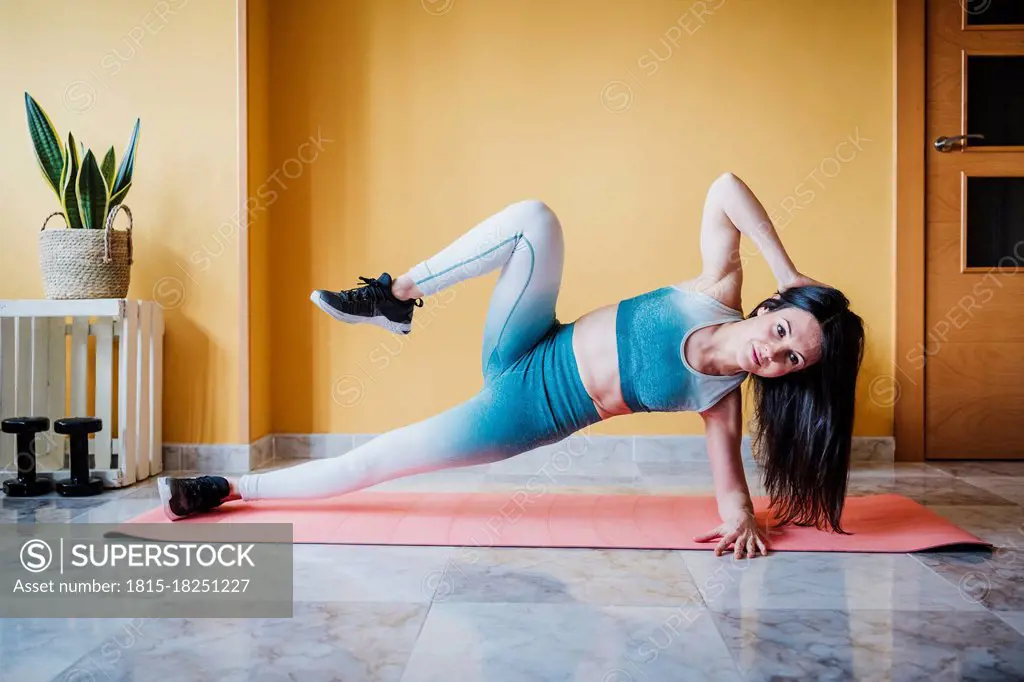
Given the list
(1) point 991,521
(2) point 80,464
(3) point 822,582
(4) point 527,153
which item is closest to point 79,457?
(2) point 80,464

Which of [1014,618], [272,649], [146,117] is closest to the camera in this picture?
[272,649]

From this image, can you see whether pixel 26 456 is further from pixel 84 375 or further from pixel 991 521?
pixel 991 521

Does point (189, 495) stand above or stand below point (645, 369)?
below

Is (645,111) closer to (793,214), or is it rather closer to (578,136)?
(578,136)

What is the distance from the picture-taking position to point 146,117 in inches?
118

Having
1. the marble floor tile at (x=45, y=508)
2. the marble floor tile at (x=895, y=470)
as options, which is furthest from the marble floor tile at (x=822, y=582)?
the marble floor tile at (x=45, y=508)

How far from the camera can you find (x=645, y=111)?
3.21m

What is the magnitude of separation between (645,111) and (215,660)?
263 cm

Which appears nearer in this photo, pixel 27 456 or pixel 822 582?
pixel 822 582

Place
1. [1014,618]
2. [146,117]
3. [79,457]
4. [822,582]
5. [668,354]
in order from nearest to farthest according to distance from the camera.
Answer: [1014,618] → [822,582] → [668,354] → [79,457] → [146,117]

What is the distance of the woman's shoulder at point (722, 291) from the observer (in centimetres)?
200

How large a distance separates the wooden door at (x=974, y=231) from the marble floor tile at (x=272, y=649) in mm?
2630

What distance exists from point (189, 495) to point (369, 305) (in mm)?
727

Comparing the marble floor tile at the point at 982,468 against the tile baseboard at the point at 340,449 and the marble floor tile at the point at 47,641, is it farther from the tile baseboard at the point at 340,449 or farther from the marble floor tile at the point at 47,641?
the marble floor tile at the point at 47,641
